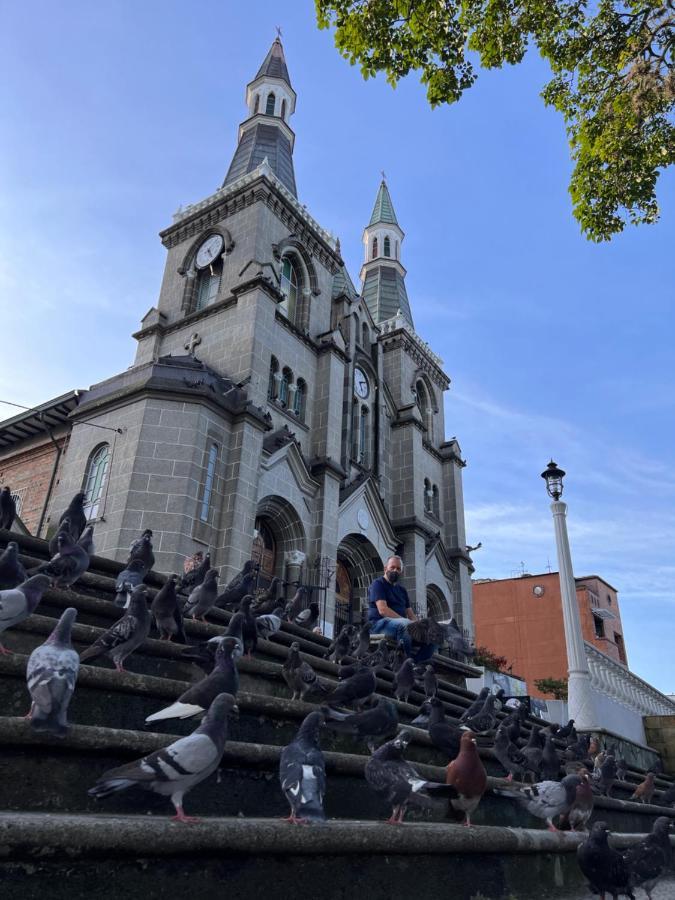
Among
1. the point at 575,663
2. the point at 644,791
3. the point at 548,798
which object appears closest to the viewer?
the point at 548,798

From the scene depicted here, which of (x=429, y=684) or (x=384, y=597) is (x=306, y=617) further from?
(x=384, y=597)

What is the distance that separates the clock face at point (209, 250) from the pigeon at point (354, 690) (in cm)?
2101

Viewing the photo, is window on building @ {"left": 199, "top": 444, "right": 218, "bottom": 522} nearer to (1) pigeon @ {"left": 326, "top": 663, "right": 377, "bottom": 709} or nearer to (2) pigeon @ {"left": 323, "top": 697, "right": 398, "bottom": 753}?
(1) pigeon @ {"left": 326, "top": 663, "right": 377, "bottom": 709}

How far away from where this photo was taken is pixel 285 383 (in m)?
23.5

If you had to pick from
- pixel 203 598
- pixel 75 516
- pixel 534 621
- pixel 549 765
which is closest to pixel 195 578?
pixel 75 516

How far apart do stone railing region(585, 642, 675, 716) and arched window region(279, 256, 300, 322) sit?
15.8 metres

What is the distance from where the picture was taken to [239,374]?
2105 centimetres

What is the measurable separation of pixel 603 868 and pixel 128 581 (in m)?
5.26

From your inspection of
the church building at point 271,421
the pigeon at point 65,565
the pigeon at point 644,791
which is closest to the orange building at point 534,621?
the church building at point 271,421

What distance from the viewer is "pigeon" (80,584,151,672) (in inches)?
199

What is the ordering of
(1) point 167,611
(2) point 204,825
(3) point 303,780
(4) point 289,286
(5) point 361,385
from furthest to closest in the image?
(5) point 361,385 < (4) point 289,286 < (1) point 167,611 < (3) point 303,780 < (2) point 204,825

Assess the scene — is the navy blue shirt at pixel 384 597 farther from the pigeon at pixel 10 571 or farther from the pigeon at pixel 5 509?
the pigeon at pixel 5 509

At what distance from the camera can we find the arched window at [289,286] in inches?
982

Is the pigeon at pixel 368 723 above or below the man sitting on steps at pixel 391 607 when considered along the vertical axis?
below
